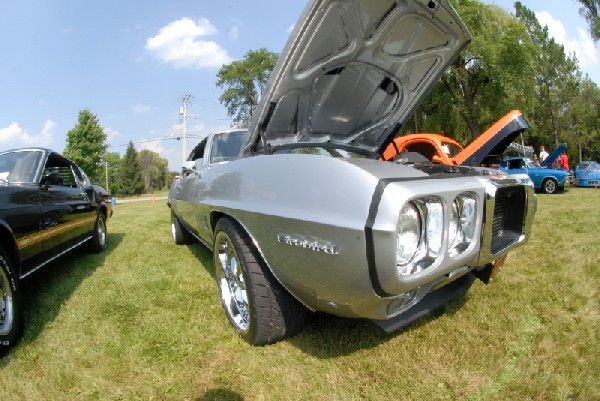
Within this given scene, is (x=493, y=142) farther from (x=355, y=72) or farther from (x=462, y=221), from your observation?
(x=462, y=221)

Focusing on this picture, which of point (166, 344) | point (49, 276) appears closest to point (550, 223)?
point (166, 344)

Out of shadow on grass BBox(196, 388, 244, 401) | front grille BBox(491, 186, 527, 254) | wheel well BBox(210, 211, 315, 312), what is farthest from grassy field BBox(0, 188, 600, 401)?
front grille BBox(491, 186, 527, 254)

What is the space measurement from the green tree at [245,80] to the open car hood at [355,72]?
101 feet

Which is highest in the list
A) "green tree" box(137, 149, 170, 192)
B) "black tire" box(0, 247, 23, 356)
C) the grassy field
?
"green tree" box(137, 149, 170, 192)

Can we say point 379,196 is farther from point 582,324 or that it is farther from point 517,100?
point 517,100

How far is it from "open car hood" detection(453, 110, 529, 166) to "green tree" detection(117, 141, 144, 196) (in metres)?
53.1

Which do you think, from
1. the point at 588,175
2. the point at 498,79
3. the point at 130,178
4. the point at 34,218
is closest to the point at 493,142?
the point at 34,218

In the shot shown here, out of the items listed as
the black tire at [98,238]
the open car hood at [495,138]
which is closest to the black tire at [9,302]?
the black tire at [98,238]

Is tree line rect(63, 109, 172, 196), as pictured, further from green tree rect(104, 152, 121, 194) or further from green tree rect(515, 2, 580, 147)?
green tree rect(515, 2, 580, 147)

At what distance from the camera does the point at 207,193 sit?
2732 millimetres

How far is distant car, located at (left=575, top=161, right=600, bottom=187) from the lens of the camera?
12875mm

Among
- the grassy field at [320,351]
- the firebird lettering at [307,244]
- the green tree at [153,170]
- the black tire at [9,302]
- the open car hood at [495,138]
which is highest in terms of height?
the green tree at [153,170]

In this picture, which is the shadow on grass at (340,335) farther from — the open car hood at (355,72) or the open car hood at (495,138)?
the open car hood at (495,138)

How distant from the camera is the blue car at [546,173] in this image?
11531 millimetres
